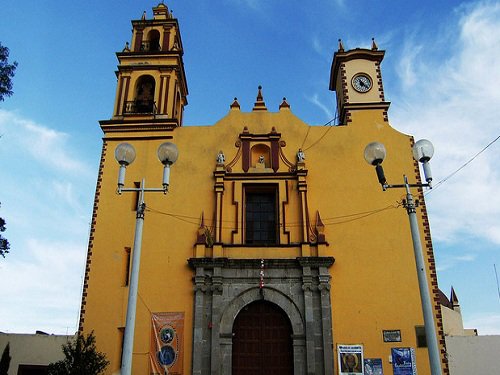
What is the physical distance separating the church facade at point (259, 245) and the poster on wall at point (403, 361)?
0.18 feet

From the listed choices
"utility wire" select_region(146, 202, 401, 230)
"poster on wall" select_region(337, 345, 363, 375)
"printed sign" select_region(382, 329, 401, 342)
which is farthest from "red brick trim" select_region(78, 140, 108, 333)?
"printed sign" select_region(382, 329, 401, 342)

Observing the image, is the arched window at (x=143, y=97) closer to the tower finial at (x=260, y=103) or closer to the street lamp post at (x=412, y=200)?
the tower finial at (x=260, y=103)

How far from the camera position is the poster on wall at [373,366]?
12969 millimetres

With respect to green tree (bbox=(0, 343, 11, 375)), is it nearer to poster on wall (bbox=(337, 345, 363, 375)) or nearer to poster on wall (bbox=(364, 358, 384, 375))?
poster on wall (bbox=(337, 345, 363, 375))

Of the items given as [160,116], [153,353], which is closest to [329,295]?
[153,353]

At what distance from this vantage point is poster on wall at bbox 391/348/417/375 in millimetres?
12914

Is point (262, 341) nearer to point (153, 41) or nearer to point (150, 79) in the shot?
point (150, 79)

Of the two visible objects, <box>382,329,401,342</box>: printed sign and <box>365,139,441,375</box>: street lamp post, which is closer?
<box>365,139,441,375</box>: street lamp post

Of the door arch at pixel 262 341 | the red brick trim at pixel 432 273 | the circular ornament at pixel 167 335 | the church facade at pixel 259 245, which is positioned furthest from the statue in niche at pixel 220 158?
the red brick trim at pixel 432 273

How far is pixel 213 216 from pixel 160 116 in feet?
13.7

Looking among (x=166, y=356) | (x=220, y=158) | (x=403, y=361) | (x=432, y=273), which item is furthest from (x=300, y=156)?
(x=166, y=356)

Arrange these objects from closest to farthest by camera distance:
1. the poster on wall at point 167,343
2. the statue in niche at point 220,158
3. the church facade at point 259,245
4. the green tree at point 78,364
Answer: the green tree at point 78,364
the poster on wall at point 167,343
the church facade at point 259,245
the statue in niche at point 220,158

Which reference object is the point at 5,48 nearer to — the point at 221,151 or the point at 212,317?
the point at 221,151

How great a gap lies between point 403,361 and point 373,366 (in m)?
0.82
